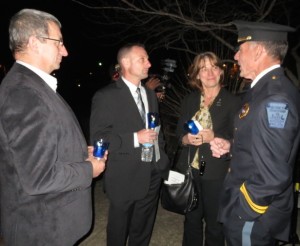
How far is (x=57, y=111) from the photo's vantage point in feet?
6.05

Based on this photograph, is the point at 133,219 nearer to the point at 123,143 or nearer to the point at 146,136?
the point at 123,143

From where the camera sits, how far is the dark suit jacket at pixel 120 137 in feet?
9.56

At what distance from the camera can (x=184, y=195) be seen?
3010 millimetres

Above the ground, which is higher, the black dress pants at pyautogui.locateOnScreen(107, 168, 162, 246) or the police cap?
the police cap

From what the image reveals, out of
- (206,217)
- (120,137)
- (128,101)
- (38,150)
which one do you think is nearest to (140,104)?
→ (128,101)

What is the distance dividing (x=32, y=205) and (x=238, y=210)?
147 centimetres

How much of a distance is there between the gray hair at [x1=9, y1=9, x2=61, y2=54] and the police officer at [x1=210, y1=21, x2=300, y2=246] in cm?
154

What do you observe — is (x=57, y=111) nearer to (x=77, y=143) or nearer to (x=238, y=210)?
(x=77, y=143)

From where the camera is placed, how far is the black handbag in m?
3.00

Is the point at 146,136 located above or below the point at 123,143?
above

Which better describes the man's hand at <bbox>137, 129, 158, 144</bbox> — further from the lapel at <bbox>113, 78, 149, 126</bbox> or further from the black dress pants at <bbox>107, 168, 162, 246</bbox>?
the black dress pants at <bbox>107, 168, 162, 246</bbox>

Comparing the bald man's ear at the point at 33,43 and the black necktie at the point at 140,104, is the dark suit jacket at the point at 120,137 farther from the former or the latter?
the bald man's ear at the point at 33,43

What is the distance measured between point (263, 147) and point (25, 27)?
70.4 inches

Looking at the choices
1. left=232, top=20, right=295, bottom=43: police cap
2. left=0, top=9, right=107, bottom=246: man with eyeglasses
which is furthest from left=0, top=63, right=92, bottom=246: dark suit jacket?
left=232, top=20, right=295, bottom=43: police cap
